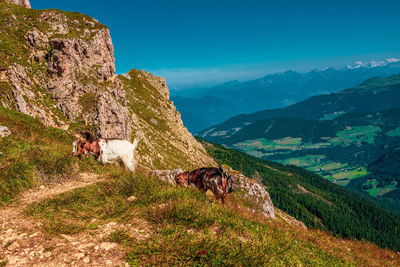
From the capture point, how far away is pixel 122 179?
10.3m

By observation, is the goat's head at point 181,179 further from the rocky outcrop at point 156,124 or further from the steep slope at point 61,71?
the rocky outcrop at point 156,124

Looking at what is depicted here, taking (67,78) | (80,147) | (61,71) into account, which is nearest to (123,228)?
(80,147)

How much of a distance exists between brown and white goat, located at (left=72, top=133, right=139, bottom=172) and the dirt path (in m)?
6.16

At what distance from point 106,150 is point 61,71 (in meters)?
38.3

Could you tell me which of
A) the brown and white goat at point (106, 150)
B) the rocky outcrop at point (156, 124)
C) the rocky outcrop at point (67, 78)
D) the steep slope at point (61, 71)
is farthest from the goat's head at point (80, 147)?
the rocky outcrop at point (156, 124)

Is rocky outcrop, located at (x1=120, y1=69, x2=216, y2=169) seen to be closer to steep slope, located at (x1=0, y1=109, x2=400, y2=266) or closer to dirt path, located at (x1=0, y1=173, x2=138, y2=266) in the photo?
steep slope, located at (x1=0, y1=109, x2=400, y2=266)

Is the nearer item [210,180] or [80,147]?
[80,147]

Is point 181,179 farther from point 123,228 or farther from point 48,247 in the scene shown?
point 48,247

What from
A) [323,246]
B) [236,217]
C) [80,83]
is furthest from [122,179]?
[80,83]

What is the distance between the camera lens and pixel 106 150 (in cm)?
1365

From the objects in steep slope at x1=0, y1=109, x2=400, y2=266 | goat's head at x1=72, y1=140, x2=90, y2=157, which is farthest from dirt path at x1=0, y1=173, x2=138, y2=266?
goat's head at x1=72, y1=140, x2=90, y2=157

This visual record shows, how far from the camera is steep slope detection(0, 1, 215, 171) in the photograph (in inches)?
1346

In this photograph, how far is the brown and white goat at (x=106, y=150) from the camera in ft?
44.1

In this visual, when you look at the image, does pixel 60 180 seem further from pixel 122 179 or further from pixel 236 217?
pixel 236 217
